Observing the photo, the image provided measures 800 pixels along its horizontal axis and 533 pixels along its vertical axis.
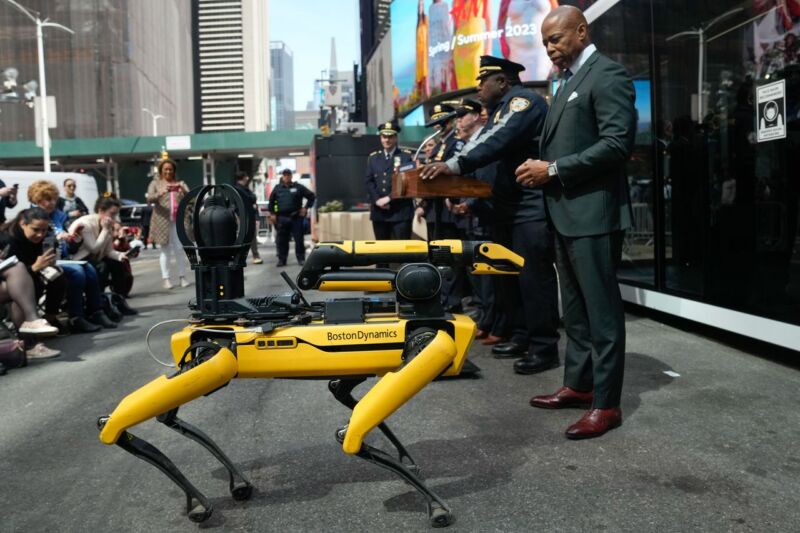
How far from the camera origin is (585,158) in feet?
12.1

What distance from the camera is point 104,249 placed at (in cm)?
888

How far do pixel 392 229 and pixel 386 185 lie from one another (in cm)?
55

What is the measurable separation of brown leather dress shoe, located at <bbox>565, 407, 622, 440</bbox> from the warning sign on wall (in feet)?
8.48

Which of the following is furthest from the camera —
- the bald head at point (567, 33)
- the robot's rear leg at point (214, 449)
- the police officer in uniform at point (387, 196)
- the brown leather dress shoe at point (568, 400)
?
the police officer in uniform at point (387, 196)

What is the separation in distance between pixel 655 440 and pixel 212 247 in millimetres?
2325

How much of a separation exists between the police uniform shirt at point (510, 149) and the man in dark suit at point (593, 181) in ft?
2.81

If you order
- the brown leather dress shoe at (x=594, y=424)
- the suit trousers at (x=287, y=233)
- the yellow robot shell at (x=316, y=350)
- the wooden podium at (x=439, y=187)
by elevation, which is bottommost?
the brown leather dress shoe at (x=594, y=424)

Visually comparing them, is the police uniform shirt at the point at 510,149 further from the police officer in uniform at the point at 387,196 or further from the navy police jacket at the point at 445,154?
the police officer in uniform at the point at 387,196

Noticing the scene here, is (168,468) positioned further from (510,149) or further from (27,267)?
(27,267)

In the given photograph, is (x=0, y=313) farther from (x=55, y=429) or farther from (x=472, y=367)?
(x=472, y=367)

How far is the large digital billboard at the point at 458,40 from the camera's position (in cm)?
3641

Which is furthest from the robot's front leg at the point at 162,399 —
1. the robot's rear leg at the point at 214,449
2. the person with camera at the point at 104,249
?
the person with camera at the point at 104,249

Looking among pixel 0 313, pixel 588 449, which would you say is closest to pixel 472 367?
pixel 588 449

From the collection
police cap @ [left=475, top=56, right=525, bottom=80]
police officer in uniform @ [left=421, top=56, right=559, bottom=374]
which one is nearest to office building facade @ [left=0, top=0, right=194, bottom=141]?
police cap @ [left=475, top=56, right=525, bottom=80]
